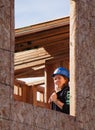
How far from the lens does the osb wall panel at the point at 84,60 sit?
15.9 metres

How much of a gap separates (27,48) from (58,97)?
10.4ft

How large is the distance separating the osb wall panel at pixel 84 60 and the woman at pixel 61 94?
23 cm

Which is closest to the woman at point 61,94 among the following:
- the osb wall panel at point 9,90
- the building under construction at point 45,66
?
the building under construction at point 45,66

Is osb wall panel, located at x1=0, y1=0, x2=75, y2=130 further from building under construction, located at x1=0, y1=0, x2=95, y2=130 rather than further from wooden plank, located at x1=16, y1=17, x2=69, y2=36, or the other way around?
wooden plank, located at x1=16, y1=17, x2=69, y2=36

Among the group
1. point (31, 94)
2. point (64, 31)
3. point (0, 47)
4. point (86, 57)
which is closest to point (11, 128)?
point (0, 47)

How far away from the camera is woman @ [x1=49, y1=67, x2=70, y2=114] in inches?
618

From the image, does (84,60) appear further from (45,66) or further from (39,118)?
(45,66)

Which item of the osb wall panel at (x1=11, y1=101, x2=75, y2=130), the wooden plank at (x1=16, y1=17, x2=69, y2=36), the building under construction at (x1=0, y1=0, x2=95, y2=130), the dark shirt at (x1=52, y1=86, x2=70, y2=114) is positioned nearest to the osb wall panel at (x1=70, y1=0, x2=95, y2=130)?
the building under construction at (x1=0, y1=0, x2=95, y2=130)

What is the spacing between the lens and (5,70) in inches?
548

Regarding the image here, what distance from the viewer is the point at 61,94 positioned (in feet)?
52.4

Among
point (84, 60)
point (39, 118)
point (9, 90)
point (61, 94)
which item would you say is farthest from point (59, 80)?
point (9, 90)

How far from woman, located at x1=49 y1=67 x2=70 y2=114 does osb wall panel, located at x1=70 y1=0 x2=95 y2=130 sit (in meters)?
0.23

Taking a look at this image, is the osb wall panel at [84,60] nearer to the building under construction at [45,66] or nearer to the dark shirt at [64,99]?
the building under construction at [45,66]

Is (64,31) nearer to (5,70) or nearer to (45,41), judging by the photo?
(45,41)
